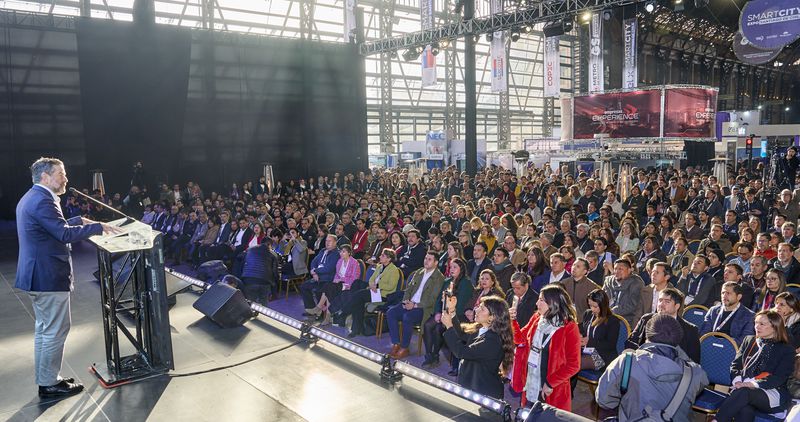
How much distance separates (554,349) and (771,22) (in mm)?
8941

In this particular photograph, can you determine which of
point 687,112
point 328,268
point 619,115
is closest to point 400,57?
point 619,115

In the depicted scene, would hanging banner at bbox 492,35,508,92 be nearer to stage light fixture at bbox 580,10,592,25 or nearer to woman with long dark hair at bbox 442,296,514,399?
stage light fixture at bbox 580,10,592,25

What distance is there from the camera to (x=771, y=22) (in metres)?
9.72

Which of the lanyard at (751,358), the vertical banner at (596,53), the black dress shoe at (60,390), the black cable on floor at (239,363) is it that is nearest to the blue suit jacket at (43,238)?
the black dress shoe at (60,390)

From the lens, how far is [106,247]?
4.27 metres

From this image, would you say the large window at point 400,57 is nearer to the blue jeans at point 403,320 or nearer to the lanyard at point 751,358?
the blue jeans at point 403,320

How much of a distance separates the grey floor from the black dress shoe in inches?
2.3

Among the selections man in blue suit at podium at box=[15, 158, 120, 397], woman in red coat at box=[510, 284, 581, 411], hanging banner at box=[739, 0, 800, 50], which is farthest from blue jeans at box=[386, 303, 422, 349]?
hanging banner at box=[739, 0, 800, 50]

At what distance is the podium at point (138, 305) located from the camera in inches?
174

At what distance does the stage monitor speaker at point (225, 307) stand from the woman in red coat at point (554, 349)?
3.59m

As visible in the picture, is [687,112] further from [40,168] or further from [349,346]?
[40,168]

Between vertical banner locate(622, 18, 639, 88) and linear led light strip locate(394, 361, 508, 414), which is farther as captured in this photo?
vertical banner locate(622, 18, 639, 88)

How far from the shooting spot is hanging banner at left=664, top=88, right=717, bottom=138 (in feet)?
60.2

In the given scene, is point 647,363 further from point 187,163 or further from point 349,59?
point 349,59
